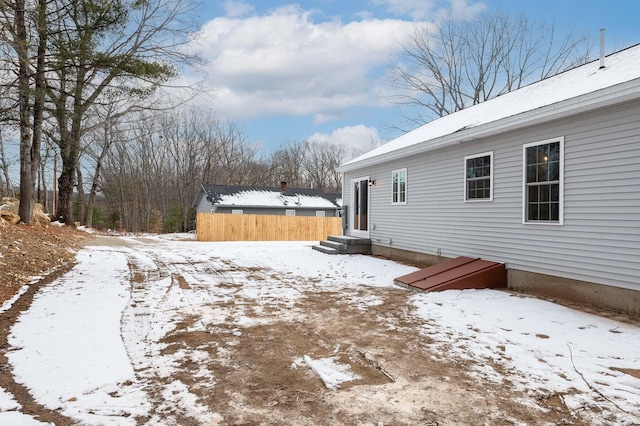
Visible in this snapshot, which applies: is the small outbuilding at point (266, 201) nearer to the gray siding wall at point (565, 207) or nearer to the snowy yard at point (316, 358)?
the gray siding wall at point (565, 207)

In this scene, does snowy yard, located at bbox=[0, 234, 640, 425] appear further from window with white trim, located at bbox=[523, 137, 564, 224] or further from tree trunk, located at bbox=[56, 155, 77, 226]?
tree trunk, located at bbox=[56, 155, 77, 226]

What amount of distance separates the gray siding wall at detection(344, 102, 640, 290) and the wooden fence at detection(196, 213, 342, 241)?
41.3 ft

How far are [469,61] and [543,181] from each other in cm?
1850

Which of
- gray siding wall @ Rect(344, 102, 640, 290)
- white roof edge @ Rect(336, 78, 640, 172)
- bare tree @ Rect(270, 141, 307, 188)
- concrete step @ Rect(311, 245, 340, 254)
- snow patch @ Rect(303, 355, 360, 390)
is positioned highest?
bare tree @ Rect(270, 141, 307, 188)

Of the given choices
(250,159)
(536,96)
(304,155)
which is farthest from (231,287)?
(304,155)

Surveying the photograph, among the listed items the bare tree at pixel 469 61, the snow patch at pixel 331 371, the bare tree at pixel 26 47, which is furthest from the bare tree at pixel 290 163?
the snow patch at pixel 331 371

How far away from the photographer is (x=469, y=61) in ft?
72.3

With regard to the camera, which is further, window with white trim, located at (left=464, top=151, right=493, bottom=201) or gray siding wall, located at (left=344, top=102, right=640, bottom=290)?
window with white trim, located at (left=464, top=151, right=493, bottom=201)

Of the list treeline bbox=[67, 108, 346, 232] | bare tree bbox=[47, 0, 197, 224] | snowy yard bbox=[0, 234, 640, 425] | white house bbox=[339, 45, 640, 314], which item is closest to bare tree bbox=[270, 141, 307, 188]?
treeline bbox=[67, 108, 346, 232]

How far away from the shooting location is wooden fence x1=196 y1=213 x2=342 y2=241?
20141 millimetres

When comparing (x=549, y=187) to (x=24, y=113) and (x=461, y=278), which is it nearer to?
(x=461, y=278)

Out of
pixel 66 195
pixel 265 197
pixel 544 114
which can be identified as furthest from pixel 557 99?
pixel 265 197

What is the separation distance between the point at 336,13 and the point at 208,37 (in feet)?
18.7

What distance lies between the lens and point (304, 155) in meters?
41.6
